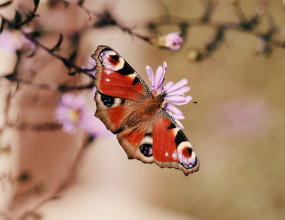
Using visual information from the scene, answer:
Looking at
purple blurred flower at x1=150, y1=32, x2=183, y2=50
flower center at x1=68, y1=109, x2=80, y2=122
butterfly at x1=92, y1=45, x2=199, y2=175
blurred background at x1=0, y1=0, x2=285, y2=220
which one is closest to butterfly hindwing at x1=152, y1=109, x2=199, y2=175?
butterfly at x1=92, y1=45, x2=199, y2=175

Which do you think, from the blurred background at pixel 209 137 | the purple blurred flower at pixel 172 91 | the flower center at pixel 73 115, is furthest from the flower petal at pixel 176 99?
the blurred background at pixel 209 137

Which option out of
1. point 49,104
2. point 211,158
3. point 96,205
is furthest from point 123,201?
point 49,104

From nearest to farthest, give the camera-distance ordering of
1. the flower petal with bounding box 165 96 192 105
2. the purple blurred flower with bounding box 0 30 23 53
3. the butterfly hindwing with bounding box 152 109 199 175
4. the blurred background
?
1. the butterfly hindwing with bounding box 152 109 199 175
2. the flower petal with bounding box 165 96 192 105
3. the purple blurred flower with bounding box 0 30 23 53
4. the blurred background

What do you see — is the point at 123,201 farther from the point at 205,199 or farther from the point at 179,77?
the point at 179,77

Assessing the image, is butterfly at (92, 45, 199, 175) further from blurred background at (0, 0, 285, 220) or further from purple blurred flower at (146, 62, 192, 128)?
blurred background at (0, 0, 285, 220)

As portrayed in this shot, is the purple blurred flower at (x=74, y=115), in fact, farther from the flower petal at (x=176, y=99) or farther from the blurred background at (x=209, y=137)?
the blurred background at (x=209, y=137)

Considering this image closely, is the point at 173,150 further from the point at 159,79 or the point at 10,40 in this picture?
the point at 10,40
